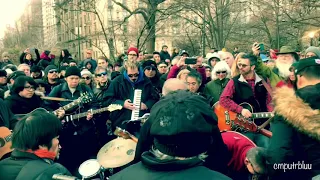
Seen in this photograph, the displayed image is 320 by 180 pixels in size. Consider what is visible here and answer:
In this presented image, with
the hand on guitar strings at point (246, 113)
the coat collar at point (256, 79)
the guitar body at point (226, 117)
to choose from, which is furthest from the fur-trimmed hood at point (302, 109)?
the coat collar at point (256, 79)

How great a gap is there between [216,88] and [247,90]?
1.23m

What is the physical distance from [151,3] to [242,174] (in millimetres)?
15677

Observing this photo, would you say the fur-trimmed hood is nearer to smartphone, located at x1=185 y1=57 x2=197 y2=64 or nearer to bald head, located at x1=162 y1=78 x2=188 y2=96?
bald head, located at x1=162 y1=78 x2=188 y2=96

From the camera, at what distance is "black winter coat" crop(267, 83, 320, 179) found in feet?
10.1

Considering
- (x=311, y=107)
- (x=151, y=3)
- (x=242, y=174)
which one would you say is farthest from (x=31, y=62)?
(x=311, y=107)

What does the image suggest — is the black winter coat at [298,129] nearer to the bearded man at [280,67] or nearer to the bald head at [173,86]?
the bald head at [173,86]

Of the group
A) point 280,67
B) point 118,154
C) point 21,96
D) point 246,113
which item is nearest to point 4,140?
point 21,96

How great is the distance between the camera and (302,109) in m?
3.09

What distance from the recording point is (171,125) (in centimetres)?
197

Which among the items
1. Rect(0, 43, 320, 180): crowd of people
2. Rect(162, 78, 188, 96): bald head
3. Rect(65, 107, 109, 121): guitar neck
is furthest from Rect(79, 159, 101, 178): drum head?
Rect(65, 107, 109, 121): guitar neck

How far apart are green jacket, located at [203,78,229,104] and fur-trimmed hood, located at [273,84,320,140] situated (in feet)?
12.1

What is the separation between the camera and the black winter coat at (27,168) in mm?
2672

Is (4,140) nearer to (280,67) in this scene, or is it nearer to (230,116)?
(230,116)

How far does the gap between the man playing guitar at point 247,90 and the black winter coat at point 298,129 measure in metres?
2.44
